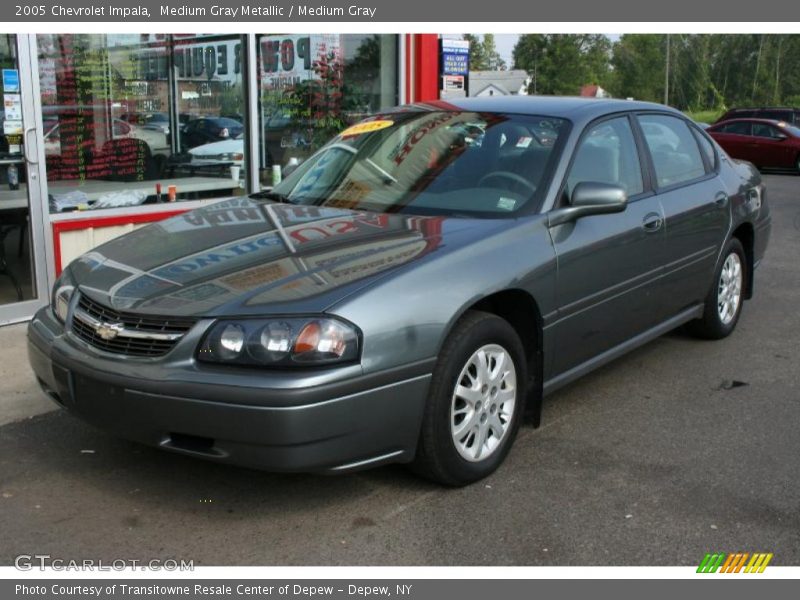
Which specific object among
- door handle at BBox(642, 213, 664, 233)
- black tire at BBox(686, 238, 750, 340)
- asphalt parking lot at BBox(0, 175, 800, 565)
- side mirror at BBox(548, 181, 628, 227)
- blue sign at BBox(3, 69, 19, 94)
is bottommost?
asphalt parking lot at BBox(0, 175, 800, 565)

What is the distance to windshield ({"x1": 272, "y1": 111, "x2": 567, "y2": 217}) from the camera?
4.36 meters

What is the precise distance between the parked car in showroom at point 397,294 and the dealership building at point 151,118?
4.72 feet

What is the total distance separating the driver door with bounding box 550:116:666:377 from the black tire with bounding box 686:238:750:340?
84 cm

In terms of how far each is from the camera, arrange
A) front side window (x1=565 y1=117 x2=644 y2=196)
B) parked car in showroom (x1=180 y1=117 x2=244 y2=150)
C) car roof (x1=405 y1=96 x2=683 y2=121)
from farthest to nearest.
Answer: parked car in showroom (x1=180 y1=117 x2=244 y2=150) < car roof (x1=405 y1=96 x2=683 y2=121) < front side window (x1=565 y1=117 x2=644 y2=196)

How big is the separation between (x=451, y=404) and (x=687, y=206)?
2426 mm

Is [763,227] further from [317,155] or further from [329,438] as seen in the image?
[329,438]

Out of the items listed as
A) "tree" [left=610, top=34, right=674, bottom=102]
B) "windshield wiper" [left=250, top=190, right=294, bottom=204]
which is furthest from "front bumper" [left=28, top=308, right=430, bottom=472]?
"tree" [left=610, top=34, right=674, bottom=102]

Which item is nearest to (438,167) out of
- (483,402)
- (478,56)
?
(483,402)

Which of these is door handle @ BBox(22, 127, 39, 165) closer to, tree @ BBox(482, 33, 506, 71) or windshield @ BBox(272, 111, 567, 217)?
windshield @ BBox(272, 111, 567, 217)

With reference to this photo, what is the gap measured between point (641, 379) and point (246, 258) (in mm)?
2697

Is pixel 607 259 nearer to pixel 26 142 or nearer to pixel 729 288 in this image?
pixel 729 288
